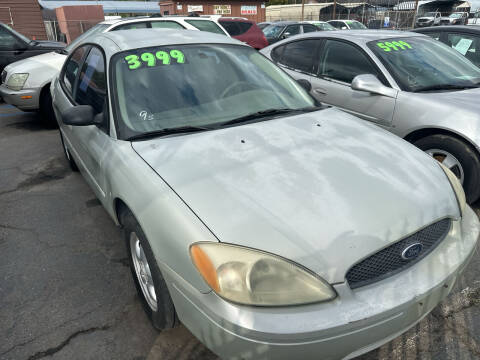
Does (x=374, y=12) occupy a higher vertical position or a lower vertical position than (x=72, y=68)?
lower

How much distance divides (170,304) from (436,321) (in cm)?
158

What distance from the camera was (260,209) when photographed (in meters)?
1.64

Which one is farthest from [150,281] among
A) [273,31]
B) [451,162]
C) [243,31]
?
[273,31]

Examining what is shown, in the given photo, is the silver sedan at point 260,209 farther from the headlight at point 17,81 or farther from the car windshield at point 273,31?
the car windshield at point 273,31

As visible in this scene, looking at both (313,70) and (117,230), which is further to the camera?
(313,70)

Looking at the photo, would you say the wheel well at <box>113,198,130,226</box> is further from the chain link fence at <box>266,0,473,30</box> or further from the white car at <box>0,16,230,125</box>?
the chain link fence at <box>266,0,473,30</box>

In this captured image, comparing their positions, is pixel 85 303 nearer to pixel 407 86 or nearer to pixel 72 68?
pixel 72 68

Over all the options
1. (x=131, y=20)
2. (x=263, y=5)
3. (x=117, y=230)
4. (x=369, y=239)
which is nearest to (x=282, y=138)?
Answer: (x=369, y=239)

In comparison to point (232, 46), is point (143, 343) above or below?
below

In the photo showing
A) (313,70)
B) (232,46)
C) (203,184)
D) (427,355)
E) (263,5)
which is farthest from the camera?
(263,5)

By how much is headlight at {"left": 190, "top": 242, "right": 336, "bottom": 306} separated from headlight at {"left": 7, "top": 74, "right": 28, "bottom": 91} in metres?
5.70

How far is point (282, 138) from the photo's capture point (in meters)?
2.23

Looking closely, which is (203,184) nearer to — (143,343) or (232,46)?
(143,343)

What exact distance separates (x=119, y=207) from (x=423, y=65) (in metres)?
3.34
